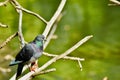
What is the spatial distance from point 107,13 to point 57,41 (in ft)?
6.38

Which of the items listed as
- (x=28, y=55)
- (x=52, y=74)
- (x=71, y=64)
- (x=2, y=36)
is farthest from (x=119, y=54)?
(x=28, y=55)

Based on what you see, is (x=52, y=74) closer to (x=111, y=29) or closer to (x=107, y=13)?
(x=111, y=29)

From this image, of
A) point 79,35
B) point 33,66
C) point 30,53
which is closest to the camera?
point 33,66

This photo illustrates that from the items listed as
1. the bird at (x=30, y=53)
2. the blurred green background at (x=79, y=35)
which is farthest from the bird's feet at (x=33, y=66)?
the blurred green background at (x=79, y=35)

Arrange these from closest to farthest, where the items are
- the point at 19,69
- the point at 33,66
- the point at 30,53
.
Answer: the point at 19,69
the point at 33,66
the point at 30,53

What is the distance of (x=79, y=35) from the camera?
9.48m

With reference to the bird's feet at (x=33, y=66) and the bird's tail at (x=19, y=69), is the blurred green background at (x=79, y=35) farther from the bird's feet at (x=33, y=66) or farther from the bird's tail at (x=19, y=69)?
the bird's tail at (x=19, y=69)

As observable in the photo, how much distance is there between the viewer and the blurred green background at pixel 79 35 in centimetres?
799

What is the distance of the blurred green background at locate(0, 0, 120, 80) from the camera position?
7.99 m

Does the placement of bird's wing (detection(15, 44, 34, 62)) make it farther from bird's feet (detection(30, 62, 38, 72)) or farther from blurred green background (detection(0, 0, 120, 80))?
blurred green background (detection(0, 0, 120, 80))

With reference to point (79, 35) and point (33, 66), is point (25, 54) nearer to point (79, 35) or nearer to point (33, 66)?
point (33, 66)

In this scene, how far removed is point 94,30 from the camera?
9.95 meters

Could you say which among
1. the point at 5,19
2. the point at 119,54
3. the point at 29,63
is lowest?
the point at 119,54

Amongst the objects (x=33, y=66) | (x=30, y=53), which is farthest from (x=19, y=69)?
(x=30, y=53)
